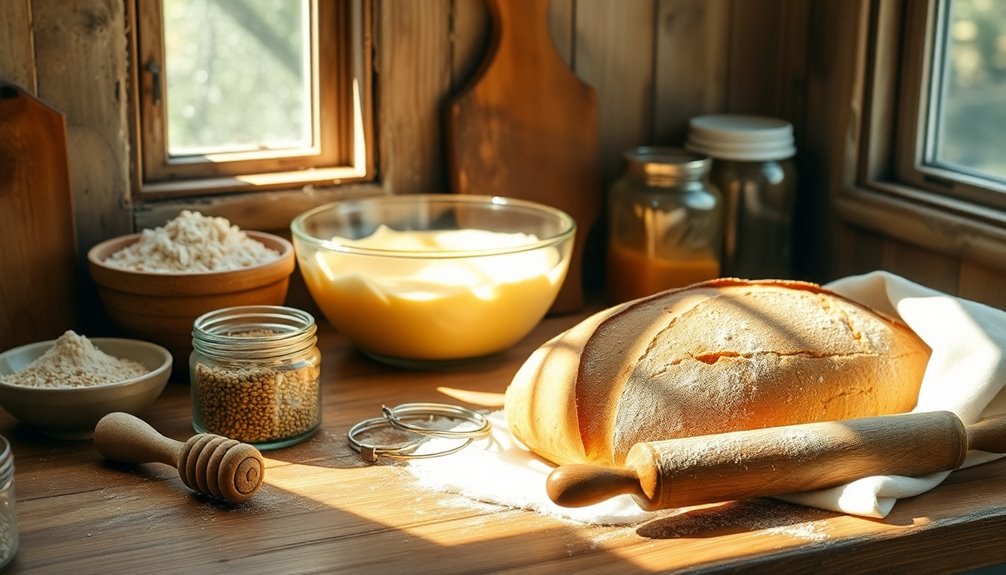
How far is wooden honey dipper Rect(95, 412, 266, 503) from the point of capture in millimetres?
1081

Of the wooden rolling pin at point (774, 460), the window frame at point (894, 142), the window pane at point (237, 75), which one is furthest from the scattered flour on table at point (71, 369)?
the window frame at point (894, 142)

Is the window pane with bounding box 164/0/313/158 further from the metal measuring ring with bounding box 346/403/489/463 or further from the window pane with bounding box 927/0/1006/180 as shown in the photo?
the window pane with bounding box 927/0/1006/180

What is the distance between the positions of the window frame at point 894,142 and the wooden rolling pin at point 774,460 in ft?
1.64

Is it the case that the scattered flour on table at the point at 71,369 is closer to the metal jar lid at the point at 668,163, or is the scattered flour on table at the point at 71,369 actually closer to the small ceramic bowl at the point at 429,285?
the small ceramic bowl at the point at 429,285

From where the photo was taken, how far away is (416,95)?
165cm

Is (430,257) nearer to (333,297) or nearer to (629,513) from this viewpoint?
(333,297)

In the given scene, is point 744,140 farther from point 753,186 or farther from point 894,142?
point 894,142

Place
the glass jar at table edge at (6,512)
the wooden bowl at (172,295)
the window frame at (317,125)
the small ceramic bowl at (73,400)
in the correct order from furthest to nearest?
the window frame at (317,125)
the wooden bowl at (172,295)
the small ceramic bowl at (73,400)
the glass jar at table edge at (6,512)

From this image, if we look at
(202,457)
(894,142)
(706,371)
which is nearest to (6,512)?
(202,457)

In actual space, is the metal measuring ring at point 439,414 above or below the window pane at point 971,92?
Answer: below

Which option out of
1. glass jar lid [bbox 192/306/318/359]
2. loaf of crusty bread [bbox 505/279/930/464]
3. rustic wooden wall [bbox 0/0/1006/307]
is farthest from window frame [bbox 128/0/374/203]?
loaf of crusty bread [bbox 505/279/930/464]

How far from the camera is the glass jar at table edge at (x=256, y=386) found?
1212 millimetres

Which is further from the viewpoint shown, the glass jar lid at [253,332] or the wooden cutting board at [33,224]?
the wooden cutting board at [33,224]

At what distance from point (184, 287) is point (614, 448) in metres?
0.55
